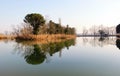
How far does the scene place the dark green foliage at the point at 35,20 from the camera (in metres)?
36.1

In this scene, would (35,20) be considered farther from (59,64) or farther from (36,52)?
(59,64)

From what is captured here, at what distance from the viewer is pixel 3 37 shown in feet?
127

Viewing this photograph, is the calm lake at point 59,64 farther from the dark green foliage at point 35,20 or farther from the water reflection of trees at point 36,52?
the dark green foliage at point 35,20

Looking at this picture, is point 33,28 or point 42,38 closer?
point 42,38

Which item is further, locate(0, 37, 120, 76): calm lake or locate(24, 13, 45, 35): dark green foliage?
locate(24, 13, 45, 35): dark green foliage

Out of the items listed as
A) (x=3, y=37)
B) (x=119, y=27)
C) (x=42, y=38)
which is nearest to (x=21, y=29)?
(x=3, y=37)

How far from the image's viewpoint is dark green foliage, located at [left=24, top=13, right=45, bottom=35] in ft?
118

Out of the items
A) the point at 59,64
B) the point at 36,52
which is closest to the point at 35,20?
the point at 36,52

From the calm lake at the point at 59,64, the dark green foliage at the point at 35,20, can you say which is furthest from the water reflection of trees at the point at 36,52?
the dark green foliage at the point at 35,20

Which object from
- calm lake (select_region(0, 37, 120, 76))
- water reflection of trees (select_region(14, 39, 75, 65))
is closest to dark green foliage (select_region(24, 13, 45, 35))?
water reflection of trees (select_region(14, 39, 75, 65))

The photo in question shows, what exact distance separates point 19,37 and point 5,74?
91.8 ft

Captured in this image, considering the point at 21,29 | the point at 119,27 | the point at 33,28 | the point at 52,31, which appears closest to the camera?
the point at 33,28

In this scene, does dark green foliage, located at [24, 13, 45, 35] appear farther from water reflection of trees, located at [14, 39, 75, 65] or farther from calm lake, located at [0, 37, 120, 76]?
calm lake, located at [0, 37, 120, 76]

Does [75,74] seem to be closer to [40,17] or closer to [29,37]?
[29,37]
